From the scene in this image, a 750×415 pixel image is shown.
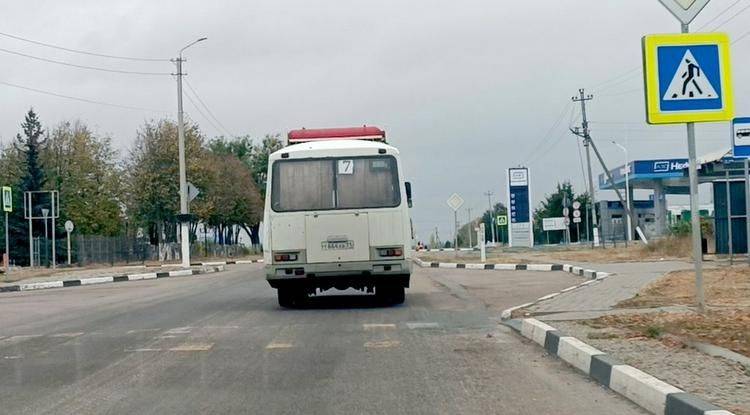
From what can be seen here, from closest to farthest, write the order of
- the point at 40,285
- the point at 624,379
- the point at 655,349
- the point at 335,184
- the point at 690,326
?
1. the point at 624,379
2. the point at 655,349
3. the point at 690,326
4. the point at 335,184
5. the point at 40,285

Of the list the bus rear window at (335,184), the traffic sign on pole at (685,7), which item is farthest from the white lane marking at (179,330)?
the traffic sign on pole at (685,7)

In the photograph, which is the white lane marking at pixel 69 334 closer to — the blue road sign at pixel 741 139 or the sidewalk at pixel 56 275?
the blue road sign at pixel 741 139

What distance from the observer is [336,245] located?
15102mm

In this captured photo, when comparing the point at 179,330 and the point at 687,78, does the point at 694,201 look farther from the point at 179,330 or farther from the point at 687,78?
the point at 179,330

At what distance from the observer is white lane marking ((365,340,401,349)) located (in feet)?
33.7

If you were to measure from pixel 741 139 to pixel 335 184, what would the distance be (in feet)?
28.0

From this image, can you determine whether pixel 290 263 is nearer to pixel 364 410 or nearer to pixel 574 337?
pixel 574 337

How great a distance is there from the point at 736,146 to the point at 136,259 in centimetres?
4505

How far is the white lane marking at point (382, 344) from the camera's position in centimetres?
1028

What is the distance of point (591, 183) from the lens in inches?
2452

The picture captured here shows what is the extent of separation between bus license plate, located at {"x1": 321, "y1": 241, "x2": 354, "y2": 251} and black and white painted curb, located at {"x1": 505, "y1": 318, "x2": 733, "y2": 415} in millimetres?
5306

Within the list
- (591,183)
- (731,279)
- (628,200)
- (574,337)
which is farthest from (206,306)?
(628,200)

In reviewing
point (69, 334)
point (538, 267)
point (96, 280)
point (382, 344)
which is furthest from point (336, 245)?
point (96, 280)

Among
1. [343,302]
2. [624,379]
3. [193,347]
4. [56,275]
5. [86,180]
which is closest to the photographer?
[624,379]
